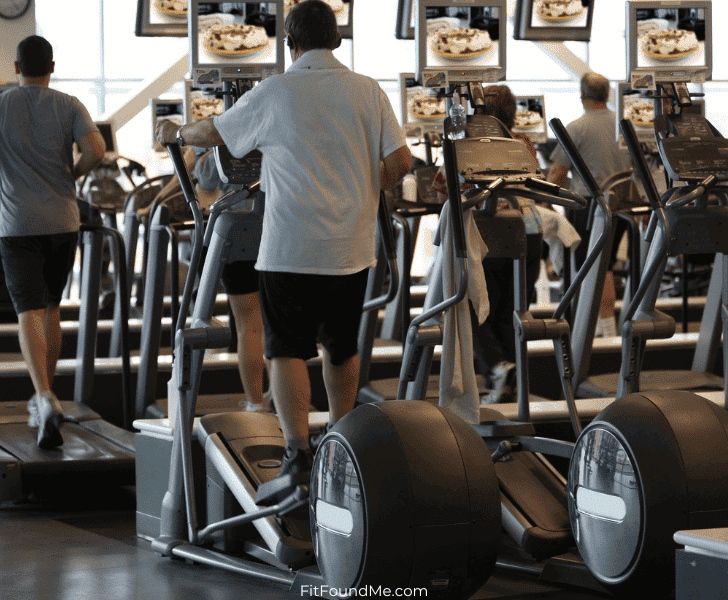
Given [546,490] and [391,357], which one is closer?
[546,490]

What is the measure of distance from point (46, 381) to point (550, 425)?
6.70 feet

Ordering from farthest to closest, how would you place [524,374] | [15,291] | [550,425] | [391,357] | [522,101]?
[522,101] < [391,357] < [15,291] < [550,425] < [524,374]

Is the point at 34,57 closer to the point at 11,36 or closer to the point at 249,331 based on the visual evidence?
the point at 249,331

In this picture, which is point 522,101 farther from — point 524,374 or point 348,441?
point 348,441

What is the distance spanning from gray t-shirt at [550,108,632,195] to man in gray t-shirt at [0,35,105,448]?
9.17 ft

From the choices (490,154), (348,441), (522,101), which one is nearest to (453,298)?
(490,154)

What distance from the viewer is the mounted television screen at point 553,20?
605cm

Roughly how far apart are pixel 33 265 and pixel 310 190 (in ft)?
6.17

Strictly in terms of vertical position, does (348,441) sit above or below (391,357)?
above

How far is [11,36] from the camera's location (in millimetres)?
10445

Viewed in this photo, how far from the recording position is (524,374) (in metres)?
3.67

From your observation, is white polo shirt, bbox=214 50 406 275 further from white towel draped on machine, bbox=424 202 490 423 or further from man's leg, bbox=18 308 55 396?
man's leg, bbox=18 308 55 396

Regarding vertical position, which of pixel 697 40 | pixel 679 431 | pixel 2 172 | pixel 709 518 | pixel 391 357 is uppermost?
pixel 697 40

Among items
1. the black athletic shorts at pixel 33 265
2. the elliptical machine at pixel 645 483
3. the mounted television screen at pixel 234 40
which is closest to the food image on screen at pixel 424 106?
the black athletic shorts at pixel 33 265
